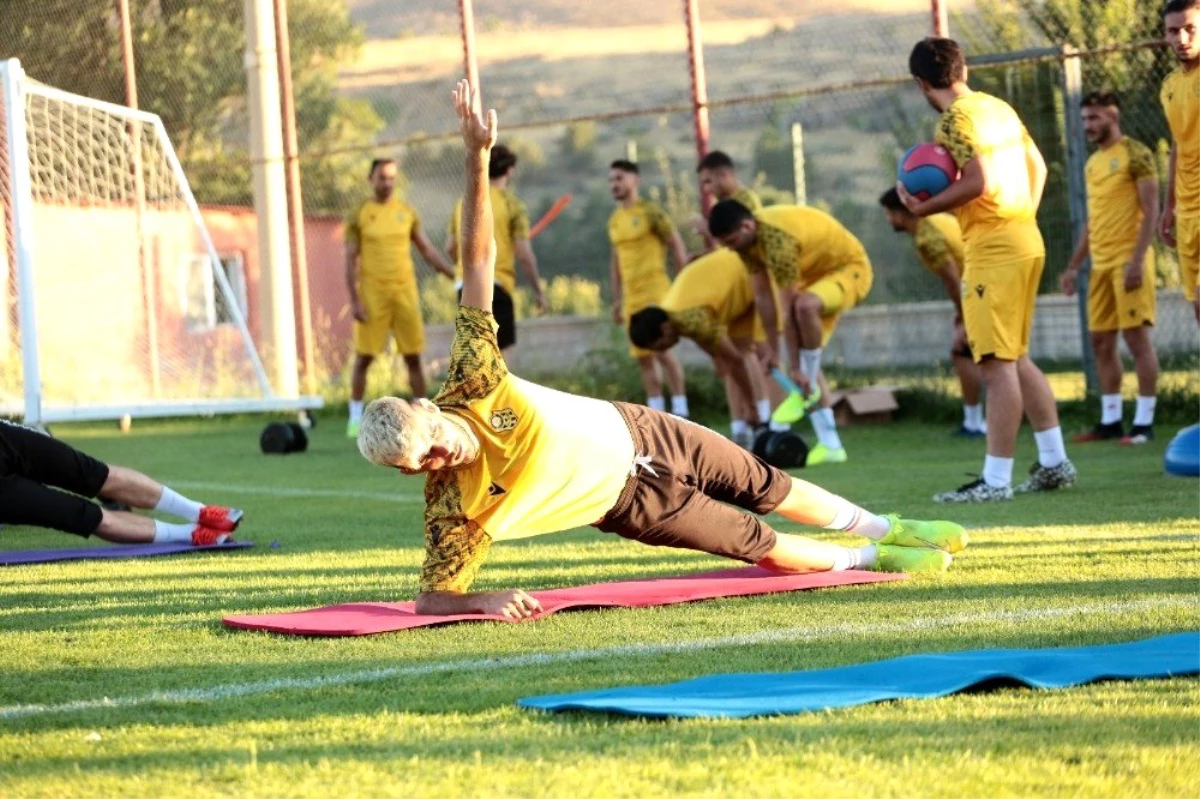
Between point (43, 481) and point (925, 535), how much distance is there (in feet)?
12.8

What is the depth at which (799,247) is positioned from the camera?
1229cm

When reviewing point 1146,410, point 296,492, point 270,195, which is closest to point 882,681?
point 296,492

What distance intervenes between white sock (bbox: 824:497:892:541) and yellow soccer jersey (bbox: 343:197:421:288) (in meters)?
10.3

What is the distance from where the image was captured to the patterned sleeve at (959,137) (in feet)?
29.0

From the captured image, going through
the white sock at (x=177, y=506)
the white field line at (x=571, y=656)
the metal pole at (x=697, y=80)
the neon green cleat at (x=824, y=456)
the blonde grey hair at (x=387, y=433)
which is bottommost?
the white field line at (x=571, y=656)

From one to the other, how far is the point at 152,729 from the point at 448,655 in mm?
1125

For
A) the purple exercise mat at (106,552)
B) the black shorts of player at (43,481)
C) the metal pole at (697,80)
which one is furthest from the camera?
the metal pole at (697,80)

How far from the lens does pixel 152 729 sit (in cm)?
420

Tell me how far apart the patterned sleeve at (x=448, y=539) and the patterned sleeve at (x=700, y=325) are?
710cm

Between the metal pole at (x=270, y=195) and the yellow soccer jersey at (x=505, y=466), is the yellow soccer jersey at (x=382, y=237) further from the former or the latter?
the yellow soccer jersey at (x=505, y=466)

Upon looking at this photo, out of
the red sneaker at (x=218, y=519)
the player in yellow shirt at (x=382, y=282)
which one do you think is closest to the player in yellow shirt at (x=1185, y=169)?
the red sneaker at (x=218, y=519)

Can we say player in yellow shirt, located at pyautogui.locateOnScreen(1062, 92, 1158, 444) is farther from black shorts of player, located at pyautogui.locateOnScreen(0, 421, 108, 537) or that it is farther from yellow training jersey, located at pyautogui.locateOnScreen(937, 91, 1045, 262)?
black shorts of player, located at pyautogui.locateOnScreen(0, 421, 108, 537)

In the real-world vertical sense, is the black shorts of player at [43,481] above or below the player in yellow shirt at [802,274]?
below

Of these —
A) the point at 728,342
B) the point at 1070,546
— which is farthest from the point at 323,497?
the point at 1070,546
